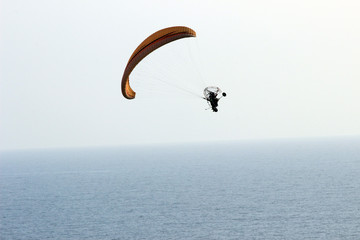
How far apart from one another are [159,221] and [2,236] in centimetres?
3298

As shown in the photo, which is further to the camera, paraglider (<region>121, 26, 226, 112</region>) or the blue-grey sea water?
the blue-grey sea water

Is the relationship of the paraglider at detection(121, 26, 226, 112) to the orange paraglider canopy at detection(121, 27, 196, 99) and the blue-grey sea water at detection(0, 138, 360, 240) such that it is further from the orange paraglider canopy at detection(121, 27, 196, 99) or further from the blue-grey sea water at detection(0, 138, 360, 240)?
the blue-grey sea water at detection(0, 138, 360, 240)

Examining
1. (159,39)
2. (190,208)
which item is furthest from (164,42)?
(190,208)

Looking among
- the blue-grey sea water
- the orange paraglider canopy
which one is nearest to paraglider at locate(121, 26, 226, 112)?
the orange paraglider canopy

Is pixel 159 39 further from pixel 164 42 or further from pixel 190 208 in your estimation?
pixel 190 208

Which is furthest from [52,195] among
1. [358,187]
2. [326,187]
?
[358,187]

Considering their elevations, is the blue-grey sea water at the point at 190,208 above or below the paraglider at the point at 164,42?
below

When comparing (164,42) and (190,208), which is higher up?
(164,42)

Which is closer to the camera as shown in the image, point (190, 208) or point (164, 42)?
point (164, 42)

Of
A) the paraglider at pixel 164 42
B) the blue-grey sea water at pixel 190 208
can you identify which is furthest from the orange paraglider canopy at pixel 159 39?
the blue-grey sea water at pixel 190 208

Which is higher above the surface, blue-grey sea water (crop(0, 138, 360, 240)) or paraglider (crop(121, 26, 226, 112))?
paraglider (crop(121, 26, 226, 112))

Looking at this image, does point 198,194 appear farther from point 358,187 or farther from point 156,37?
point 156,37

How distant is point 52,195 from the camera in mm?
142625

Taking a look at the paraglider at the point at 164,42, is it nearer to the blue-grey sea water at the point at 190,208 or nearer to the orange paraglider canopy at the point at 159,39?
the orange paraglider canopy at the point at 159,39
